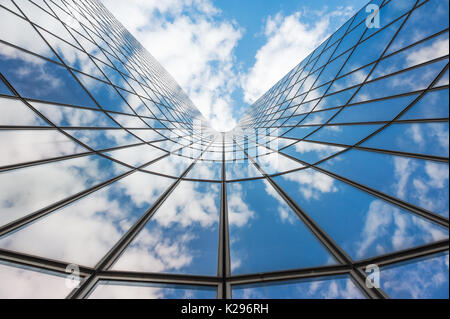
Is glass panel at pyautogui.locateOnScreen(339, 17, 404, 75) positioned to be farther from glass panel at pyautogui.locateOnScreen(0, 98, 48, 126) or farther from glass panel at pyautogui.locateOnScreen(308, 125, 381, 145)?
glass panel at pyautogui.locateOnScreen(0, 98, 48, 126)

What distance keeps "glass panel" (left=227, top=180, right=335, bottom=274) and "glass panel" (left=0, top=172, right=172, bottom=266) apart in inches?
94.1

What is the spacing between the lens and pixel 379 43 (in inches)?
375

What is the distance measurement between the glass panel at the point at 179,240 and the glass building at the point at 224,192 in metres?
0.03

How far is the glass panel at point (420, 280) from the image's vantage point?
2.92 metres

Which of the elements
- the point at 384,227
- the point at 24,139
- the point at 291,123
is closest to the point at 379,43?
the point at 291,123

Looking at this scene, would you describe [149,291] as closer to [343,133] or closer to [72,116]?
[72,116]

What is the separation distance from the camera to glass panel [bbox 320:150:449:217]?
147 inches

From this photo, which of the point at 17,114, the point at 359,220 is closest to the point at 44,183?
the point at 17,114

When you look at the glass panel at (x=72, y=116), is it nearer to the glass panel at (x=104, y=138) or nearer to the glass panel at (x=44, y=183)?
the glass panel at (x=104, y=138)

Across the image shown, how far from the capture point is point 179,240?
14.9 ft

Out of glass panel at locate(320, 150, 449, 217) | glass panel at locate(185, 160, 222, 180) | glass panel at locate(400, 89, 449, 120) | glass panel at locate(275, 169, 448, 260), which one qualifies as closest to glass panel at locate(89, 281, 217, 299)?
glass panel at locate(275, 169, 448, 260)

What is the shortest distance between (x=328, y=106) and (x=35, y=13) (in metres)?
13.6

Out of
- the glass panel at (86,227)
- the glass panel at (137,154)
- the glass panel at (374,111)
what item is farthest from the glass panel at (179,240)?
the glass panel at (374,111)

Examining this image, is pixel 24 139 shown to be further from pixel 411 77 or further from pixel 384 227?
pixel 411 77
